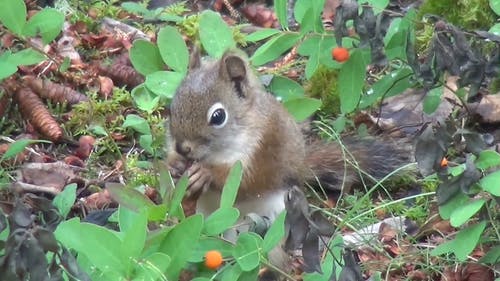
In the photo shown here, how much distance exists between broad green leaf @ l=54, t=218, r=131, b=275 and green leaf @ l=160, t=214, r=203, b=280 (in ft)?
0.62

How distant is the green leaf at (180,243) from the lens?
2.73 meters

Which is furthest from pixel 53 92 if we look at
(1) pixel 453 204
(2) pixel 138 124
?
(1) pixel 453 204

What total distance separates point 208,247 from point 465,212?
713 mm

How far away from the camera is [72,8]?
18.7 feet

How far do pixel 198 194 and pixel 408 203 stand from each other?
90 cm

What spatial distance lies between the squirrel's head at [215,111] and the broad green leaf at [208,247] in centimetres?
75

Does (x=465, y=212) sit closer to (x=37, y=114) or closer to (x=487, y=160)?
(x=487, y=160)

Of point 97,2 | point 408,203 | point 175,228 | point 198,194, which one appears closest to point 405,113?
point 408,203

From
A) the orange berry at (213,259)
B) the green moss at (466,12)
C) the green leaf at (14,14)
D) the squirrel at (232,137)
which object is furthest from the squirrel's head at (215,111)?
the green moss at (466,12)

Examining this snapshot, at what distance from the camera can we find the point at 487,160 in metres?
3.06

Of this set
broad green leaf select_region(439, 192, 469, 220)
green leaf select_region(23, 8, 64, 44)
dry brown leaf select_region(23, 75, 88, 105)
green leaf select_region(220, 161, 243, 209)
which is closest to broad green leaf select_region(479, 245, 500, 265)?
broad green leaf select_region(439, 192, 469, 220)

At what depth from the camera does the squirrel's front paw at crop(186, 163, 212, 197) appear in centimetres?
371

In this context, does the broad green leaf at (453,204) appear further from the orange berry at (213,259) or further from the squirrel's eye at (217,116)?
the squirrel's eye at (217,116)

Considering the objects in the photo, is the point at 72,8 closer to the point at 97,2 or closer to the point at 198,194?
the point at 97,2
